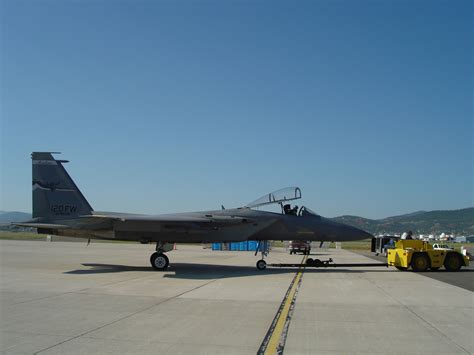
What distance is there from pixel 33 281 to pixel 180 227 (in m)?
5.97

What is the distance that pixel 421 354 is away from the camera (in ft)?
19.3

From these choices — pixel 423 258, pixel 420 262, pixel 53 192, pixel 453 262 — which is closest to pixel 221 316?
pixel 53 192

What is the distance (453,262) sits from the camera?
63.2 ft

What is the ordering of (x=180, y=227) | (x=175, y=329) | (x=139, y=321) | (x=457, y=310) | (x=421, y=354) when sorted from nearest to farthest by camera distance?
(x=421, y=354)
(x=175, y=329)
(x=139, y=321)
(x=457, y=310)
(x=180, y=227)

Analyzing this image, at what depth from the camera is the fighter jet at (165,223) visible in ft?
57.2

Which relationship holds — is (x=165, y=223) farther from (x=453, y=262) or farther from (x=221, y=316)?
(x=453, y=262)

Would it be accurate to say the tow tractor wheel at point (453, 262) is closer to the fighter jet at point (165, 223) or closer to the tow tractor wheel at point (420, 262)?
the tow tractor wheel at point (420, 262)

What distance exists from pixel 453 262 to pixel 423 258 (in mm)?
1511

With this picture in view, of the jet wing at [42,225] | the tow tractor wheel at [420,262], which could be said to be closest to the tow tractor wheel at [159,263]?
the jet wing at [42,225]

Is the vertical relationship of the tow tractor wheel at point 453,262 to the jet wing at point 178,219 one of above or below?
below

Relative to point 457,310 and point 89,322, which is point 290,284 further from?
point 89,322

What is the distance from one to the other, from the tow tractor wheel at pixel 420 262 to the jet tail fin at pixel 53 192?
14.4 metres

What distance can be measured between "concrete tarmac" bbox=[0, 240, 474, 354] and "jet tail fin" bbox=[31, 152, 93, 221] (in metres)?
4.01

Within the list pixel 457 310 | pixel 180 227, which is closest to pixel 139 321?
pixel 457 310
